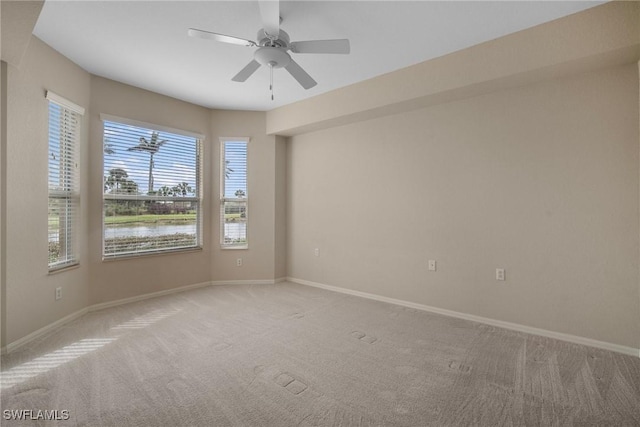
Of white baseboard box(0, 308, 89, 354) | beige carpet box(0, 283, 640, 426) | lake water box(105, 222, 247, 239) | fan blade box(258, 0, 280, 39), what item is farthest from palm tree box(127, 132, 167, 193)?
fan blade box(258, 0, 280, 39)

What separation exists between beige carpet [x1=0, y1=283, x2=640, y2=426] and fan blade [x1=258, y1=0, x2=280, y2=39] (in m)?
2.52

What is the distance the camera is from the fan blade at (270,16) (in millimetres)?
1910

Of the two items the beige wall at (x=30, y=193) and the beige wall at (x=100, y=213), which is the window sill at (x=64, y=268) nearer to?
the beige wall at (x=30, y=193)

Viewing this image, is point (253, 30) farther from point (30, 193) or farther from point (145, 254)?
point (145, 254)

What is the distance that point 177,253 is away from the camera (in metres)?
4.59

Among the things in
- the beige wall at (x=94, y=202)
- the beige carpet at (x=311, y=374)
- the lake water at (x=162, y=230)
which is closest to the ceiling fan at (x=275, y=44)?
the beige wall at (x=94, y=202)

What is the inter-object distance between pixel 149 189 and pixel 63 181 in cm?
102

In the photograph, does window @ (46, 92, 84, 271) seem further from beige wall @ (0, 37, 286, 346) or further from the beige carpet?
the beige carpet

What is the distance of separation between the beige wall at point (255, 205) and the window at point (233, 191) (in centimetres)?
8

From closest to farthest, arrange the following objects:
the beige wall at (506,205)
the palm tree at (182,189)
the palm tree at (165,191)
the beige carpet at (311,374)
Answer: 1. the beige carpet at (311,374)
2. the beige wall at (506,205)
3. the palm tree at (165,191)
4. the palm tree at (182,189)

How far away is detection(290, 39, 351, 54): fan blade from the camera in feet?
7.47

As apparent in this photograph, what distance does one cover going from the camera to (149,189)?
431 centimetres

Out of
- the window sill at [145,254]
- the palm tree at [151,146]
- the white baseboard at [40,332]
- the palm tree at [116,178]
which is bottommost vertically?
the white baseboard at [40,332]

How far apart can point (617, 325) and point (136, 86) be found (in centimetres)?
585
